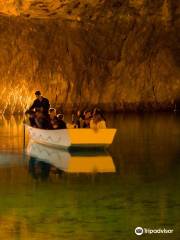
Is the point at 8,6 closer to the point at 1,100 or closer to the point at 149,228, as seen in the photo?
the point at 1,100

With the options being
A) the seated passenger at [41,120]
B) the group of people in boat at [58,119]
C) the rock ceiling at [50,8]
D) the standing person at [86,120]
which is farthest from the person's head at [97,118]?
the rock ceiling at [50,8]

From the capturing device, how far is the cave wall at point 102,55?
5000 centimetres

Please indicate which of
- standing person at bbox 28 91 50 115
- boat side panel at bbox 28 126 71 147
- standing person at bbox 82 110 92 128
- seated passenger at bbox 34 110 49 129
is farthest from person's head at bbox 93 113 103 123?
standing person at bbox 28 91 50 115

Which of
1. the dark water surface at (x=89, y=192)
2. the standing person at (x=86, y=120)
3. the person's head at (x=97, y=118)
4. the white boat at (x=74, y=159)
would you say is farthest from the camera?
the standing person at (x=86, y=120)

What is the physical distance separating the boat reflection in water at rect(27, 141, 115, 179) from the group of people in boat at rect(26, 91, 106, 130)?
0.75 metres

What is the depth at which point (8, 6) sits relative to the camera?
141 feet

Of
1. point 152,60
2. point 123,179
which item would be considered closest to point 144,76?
point 152,60

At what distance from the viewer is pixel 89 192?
49.4 feet

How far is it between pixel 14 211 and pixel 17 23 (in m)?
39.0

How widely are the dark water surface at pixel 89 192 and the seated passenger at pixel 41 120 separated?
29.4 inches

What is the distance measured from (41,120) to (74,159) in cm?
400

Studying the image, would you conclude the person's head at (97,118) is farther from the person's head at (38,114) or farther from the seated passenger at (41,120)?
the person's head at (38,114)

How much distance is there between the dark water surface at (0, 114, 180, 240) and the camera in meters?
11.8

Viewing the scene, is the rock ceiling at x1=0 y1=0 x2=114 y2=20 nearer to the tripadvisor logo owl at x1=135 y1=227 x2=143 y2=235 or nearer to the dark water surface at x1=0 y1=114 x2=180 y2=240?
the dark water surface at x1=0 y1=114 x2=180 y2=240
